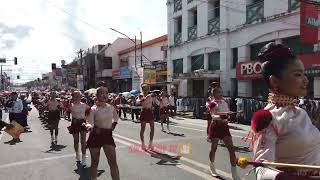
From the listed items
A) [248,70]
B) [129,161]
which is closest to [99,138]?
[129,161]

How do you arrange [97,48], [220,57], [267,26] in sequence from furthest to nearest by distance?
[97,48]
[220,57]
[267,26]

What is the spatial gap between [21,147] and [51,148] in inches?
52.0

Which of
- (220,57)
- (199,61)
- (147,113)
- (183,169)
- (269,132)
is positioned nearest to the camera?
(269,132)

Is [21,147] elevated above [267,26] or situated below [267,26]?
below

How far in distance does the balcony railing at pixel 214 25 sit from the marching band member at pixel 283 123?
1144 inches

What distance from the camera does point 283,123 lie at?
2844 mm

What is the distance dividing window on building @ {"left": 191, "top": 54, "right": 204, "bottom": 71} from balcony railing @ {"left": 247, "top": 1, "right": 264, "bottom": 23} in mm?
7541

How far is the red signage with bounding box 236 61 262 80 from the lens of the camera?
1006 inches

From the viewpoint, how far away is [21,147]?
14.5m

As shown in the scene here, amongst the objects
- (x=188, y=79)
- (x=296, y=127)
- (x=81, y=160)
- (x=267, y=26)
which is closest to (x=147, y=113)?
(x=81, y=160)

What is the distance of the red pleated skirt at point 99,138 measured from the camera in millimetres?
7281

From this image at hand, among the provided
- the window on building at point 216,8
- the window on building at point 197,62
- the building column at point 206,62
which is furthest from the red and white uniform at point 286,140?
the window on building at point 197,62

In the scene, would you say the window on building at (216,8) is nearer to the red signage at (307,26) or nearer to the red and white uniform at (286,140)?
the red signage at (307,26)

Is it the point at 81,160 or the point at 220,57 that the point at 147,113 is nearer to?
the point at 81,160
